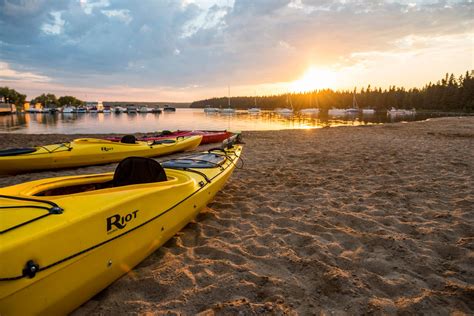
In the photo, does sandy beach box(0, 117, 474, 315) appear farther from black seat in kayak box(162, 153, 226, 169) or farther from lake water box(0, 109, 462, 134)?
lake water box(0, 109, 462, 134)

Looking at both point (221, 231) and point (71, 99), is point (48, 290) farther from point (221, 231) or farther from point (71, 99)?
point (71, 99)

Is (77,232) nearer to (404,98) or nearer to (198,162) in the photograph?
(198,162)

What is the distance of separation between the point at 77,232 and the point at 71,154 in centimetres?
782

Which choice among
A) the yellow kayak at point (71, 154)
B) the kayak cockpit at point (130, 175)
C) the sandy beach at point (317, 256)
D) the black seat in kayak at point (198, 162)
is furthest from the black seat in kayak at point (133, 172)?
the yellow kayak at point (71, 154)

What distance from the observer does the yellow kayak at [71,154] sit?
8.30 m

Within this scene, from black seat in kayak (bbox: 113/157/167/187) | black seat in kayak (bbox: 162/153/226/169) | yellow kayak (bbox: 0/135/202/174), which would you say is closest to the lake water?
yellow kayak (bbox: 0/135/202/174)

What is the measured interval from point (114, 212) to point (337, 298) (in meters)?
2.41

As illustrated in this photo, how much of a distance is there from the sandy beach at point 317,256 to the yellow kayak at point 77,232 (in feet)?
1.18

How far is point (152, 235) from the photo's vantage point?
348cm

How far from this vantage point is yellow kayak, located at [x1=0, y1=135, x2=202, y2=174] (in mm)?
8305

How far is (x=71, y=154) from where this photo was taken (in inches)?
362

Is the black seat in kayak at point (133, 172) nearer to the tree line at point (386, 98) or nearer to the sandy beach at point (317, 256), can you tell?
the sandy beach at point (317, 256)

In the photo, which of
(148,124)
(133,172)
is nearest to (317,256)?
(133,172)

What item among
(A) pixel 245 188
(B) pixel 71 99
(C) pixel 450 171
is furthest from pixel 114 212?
(B) pixel 71 99
